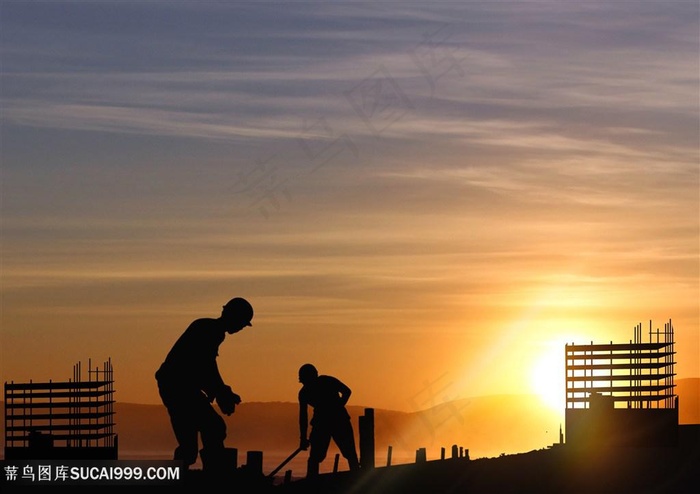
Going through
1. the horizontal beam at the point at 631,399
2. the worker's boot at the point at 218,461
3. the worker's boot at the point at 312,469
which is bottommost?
the worker's boot at the point at 218,461

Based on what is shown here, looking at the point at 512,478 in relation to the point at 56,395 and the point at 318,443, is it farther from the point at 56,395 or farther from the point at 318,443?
the point at 56,395

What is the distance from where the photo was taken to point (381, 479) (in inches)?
971

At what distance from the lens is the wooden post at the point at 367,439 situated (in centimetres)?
2905

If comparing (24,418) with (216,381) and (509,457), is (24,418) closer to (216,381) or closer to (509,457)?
(509,457)

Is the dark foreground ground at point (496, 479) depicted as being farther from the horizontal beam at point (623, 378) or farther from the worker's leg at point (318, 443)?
the horizontal beam at point (623, 378)

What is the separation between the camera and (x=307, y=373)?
2434 centimetres

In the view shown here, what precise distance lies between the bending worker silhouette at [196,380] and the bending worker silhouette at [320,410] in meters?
6.22

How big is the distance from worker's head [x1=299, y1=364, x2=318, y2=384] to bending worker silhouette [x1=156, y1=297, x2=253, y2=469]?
20.3 ft

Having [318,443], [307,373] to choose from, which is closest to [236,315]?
[307,373]

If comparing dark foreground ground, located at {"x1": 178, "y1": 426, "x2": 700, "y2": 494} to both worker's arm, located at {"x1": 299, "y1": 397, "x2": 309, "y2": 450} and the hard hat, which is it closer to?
worker's arm, located at {"x1": 299, "y1": 397, "x2": 309, "y2": 450}

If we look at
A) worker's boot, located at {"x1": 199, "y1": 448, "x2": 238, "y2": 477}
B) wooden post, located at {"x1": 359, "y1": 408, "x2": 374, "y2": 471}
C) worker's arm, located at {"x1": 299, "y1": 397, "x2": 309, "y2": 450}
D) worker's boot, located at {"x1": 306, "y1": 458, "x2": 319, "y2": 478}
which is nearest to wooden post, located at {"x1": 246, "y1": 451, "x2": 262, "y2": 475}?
worker's boot, located at {"x1": 199, "y1": 448, "x2": 238, "y2": 477}

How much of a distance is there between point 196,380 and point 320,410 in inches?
274

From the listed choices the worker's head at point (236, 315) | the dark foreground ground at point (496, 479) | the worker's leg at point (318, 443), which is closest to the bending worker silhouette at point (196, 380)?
the worker's head at point (236, 315)

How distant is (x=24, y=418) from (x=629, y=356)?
2376cm
